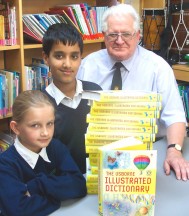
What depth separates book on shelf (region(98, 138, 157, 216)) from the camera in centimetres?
96

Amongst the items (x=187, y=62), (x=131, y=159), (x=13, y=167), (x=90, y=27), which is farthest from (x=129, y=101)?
(x=187, y=62)

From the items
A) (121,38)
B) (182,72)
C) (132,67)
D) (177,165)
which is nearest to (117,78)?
(132,67)

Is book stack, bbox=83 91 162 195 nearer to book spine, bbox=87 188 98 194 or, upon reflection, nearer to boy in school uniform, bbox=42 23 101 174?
book spine, bbox=87 188 98 194

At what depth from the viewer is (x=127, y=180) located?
3.18 ft

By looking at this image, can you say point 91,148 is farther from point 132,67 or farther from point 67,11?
point 67,11

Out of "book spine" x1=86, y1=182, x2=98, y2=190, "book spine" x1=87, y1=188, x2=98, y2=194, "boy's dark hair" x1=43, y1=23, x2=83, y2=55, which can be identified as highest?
"boy's dark hair" x1=43, y1=23, x2=83, y2=55

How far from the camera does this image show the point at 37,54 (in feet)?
9.53

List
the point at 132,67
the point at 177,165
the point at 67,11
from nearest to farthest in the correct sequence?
the point at 177,165 → the point at 132,67 → the point at 67,11

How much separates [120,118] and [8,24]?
1.52 m

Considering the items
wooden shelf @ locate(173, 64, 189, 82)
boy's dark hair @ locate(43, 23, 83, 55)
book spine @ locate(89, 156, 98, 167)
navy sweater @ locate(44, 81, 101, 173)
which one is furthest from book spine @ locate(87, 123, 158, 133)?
wooden shelf @ locate(173, 64, 189, 82)

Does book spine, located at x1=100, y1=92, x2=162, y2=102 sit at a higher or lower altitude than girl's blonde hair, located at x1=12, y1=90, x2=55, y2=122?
higher

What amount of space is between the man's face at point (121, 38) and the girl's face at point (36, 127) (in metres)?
0.85

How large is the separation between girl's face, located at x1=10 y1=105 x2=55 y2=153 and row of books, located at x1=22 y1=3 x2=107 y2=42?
4.95 feet

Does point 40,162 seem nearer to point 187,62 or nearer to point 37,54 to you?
point 37,54
